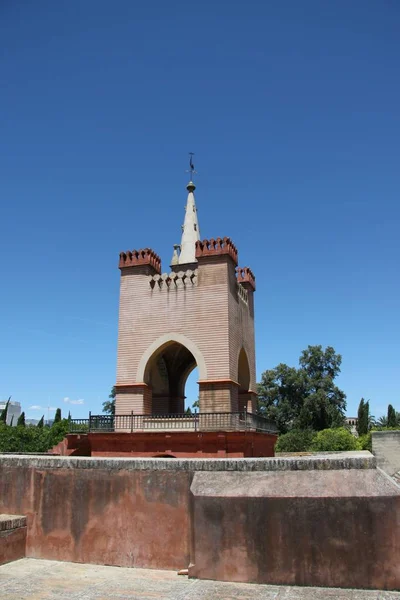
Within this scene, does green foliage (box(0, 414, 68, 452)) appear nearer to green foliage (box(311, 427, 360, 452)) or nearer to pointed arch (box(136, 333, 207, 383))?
green foliage (box(311, 427, 360, 452))

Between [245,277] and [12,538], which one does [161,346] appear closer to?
[245,277]

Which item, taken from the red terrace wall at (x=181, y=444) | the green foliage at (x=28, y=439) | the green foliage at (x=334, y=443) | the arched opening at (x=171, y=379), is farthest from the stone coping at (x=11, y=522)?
the green foliage at (x=334, y=443)

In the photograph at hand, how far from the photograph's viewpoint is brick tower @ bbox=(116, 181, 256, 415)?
16.5 meters

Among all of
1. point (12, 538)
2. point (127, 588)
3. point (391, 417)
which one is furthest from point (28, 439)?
point (391, 417)

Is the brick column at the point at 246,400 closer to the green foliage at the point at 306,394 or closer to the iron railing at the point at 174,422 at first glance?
the iron railing at the point at 174,422

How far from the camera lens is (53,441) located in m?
34.0

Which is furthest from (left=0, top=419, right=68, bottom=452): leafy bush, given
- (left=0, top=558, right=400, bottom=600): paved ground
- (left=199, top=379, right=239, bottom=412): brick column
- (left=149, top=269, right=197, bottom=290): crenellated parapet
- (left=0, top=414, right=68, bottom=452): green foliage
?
(left=0, top=558, right=400, bottom=600): paved ground

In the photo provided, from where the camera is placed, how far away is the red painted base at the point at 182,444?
1448 centimetres

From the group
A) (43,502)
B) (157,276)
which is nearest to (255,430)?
(157,276)

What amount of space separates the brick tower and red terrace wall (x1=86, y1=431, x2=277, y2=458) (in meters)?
1.34

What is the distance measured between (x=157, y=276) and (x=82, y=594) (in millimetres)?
13435

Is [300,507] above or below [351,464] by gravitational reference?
below

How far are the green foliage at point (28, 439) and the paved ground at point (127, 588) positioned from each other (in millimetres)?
28290

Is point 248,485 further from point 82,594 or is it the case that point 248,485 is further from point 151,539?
point 82,594
